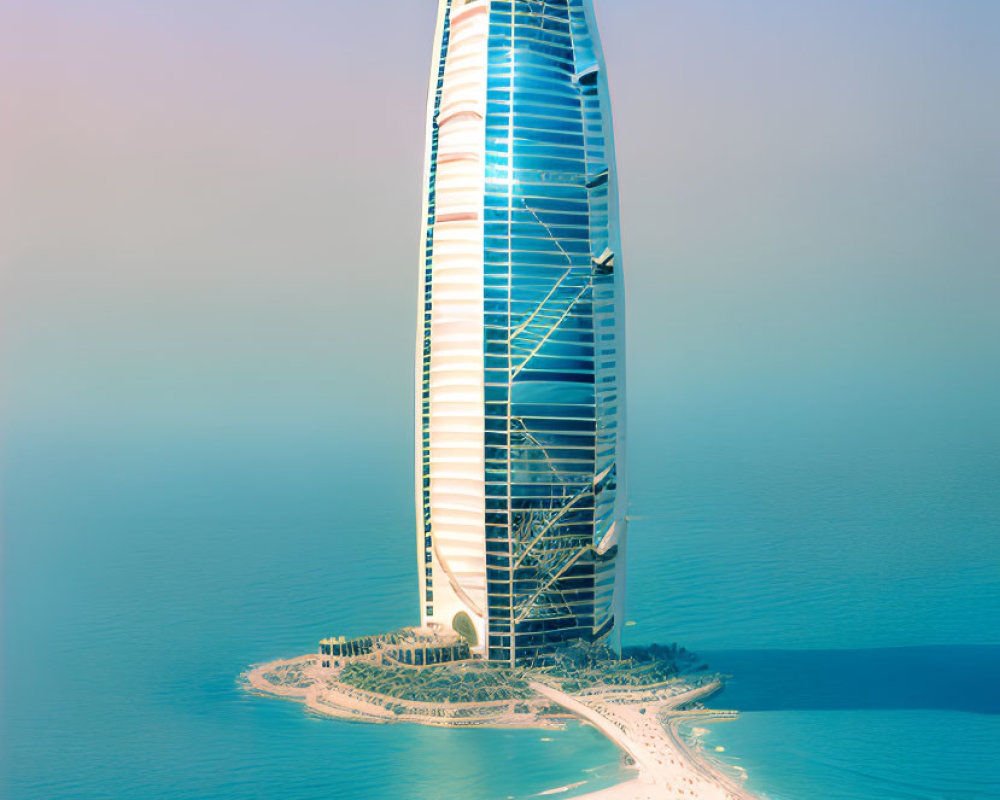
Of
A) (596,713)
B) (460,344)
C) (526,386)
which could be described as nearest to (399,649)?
(596,713)

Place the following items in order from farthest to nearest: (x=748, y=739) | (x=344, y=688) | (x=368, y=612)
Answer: (x=368, y=612), (x=344, y=688), (x=748, y=739)

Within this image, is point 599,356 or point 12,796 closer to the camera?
point 12,796

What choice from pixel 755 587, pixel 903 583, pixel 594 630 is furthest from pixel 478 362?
pixel 903 583

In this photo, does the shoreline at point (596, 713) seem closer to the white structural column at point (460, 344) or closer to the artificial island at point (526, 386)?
the artificial island at point (526, 386)

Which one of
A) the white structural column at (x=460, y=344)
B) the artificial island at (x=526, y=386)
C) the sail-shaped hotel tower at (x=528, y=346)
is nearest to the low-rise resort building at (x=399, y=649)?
the artificial island at (x=526, y=386)

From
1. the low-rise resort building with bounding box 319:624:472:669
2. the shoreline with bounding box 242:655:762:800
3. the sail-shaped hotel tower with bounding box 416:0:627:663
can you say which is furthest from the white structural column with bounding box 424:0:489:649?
the shoreline with bounding box 242:655:762:800

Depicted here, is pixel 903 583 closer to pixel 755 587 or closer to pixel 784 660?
pixel 755 587
